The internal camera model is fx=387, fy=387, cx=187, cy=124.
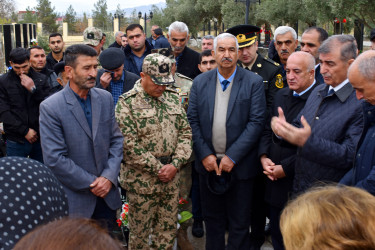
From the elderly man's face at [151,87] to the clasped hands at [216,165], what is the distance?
805 mm

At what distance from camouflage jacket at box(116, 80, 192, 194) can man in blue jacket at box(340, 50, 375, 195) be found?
1.64m

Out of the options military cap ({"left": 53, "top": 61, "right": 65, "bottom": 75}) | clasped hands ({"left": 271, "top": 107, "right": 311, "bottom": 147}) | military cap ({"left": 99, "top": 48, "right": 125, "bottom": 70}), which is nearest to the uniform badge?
clasped hands ({"left": 271, "top": 107, "right": 311, "bottom": 147})

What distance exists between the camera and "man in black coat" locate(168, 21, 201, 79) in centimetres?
563

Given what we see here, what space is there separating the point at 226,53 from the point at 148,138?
1182 millimetres

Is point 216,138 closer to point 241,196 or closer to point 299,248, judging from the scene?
point 241,196

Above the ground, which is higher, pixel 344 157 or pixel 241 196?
pixel 344 157

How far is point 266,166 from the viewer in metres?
3.76

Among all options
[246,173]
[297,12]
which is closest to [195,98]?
[246,173]

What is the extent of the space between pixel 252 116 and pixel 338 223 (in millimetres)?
2642

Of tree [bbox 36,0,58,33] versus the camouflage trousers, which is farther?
tree [bbox 36,0,58,33]

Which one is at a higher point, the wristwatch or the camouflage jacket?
the wristwatch

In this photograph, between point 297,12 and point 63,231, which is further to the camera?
point 297,12

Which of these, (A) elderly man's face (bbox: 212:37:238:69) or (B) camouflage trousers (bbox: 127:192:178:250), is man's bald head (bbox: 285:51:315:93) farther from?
(B) camouflage trousers (bbox: 127:192:178:250)

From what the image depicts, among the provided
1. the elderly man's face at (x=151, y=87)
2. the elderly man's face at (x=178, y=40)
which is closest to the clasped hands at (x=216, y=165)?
the elderly man's face at (x=151, y=87)
